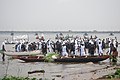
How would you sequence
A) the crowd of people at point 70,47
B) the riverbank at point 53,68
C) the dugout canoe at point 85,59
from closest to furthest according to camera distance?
the riverbank at point 53,68 < the dugout canoe at point 85,59 < the crowd of people at point 70,47

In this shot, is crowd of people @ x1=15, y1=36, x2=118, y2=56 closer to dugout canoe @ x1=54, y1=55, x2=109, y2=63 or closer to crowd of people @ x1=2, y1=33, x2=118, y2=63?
crowd of people @ x1=2, y1=33, x2=118, y2=63

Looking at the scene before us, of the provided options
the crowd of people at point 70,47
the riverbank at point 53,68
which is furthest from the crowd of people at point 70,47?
the riverbank at point 53,68

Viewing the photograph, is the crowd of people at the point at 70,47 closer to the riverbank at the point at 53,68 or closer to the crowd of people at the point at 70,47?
the crowd of people at the point at 70,47

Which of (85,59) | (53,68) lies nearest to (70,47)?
(85,59)

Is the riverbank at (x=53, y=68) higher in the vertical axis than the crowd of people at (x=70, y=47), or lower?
lower

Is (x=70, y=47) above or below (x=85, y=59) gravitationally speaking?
above

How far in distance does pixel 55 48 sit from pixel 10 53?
525 cm

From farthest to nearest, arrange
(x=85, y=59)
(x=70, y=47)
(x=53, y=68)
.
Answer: (x=70, y=47), (x=85, y=59), (x=53, y=68)

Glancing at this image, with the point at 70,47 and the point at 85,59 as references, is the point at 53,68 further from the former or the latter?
the point at 70,47

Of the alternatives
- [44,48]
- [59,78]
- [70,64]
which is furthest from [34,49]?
[59,78]

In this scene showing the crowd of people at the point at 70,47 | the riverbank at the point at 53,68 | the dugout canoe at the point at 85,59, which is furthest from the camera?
the crowd of people at the point at 70,47

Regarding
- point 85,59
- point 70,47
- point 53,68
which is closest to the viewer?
point 53,68

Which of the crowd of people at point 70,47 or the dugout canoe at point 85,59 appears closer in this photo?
the dugout canoe at point 85,59

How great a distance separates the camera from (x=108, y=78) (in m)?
17.5
